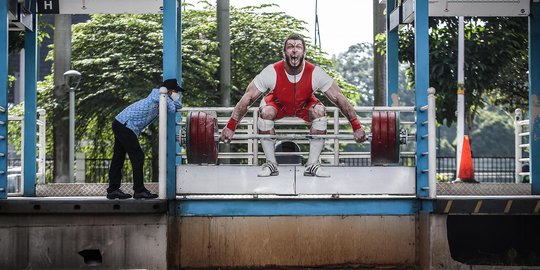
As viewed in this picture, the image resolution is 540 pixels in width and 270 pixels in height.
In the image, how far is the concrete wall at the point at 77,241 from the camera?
10492 millimetres

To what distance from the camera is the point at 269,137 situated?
11.4m

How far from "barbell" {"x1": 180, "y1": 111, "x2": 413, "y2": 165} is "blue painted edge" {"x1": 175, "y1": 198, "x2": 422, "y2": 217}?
55cm

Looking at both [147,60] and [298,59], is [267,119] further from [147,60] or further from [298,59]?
[147,60]

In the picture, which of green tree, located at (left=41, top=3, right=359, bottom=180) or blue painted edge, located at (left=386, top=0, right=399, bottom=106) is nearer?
blue painted edge, located at (left=386, top=0, right=399, bottom=106)

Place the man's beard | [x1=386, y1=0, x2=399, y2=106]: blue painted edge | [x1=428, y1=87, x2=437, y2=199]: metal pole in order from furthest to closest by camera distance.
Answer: [x1=386, y1=0, x2=399, y2=106]: blue painted edge
the man's beard
[x1=428, y1=87, x2=437, y2=199]: metal pole

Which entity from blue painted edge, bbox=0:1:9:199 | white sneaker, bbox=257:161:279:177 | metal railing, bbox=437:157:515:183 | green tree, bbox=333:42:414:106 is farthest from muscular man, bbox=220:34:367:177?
green tree, bbox=333:42:414:106

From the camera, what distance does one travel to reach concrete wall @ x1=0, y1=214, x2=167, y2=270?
34.4 ft

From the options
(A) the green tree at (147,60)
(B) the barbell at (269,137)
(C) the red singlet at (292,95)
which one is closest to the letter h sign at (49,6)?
(B) the barbell at (269,137)

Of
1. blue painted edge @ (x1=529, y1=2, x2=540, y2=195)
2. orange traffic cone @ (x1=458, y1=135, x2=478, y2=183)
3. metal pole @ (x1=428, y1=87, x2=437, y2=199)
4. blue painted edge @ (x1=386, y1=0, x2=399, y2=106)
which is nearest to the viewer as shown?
metal pole @ (x1=428, y1=87, x2=437, y2=199)

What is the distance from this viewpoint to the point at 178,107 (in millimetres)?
11352

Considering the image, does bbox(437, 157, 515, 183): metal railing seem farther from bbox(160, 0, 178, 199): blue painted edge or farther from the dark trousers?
the dark trousers

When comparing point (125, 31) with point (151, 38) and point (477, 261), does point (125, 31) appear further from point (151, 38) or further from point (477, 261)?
point (477, 261)

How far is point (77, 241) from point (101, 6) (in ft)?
13.4

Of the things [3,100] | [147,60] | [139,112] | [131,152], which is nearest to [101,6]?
[3,100]
